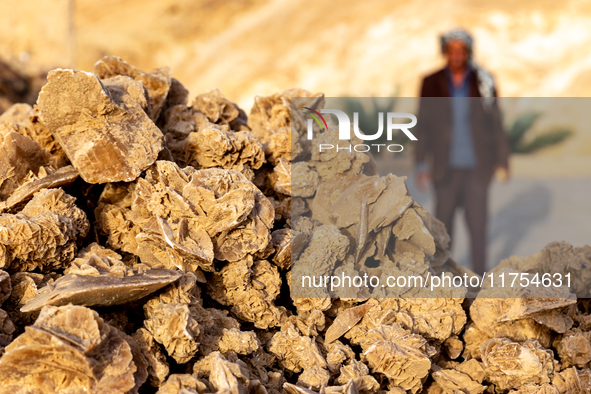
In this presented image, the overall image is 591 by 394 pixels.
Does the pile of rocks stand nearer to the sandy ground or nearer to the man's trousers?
the man's trousers

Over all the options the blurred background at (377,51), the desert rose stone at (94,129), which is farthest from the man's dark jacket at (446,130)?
the desert rose stone at (94,129)

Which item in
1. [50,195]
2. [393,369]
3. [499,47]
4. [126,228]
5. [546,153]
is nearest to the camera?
[393,369]

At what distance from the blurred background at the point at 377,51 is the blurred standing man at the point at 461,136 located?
2404 mm

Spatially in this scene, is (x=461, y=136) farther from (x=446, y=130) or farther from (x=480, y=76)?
(x=480, y=76)

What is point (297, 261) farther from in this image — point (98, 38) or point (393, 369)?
point (98, 38)

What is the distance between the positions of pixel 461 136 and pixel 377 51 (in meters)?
9.10

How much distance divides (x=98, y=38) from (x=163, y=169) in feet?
53.1

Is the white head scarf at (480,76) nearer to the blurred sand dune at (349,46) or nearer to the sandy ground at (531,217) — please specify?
the sandy ground at (531,217)

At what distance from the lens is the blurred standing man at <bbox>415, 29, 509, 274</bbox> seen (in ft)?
15.4

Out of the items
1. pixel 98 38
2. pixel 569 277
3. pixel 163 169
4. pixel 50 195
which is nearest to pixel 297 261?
pixel 163 169

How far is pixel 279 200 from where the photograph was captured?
79.7 inches

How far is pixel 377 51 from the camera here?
528 inches

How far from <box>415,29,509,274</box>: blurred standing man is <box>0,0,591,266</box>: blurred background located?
2.40 m

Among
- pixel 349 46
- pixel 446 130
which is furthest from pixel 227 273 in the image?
pixel 349 46
